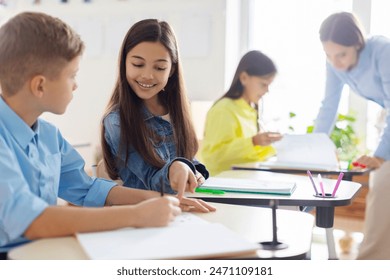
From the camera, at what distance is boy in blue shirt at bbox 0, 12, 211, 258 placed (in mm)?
894

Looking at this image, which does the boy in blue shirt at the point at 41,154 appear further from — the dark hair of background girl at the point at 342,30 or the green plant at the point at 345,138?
the green plant at the point at 345,138

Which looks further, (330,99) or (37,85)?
(330,99)

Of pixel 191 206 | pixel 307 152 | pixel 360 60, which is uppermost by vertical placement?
pixel 360 60

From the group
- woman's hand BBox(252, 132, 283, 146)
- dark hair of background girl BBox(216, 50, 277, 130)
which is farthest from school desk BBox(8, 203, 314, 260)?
dark hair of background girl BBox(216, 50, 277, 130)

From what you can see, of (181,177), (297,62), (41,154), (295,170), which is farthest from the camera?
(297,62)

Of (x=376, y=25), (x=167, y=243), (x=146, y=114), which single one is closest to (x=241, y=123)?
(x=146, y=114)

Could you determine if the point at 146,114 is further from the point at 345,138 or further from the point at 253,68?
the point at 345,138

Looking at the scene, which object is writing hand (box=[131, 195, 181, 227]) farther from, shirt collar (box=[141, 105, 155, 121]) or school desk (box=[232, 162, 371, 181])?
school desk (box=[232, 162, 371, 181])

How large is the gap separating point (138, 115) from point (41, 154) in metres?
0.52

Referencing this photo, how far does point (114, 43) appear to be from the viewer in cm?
411

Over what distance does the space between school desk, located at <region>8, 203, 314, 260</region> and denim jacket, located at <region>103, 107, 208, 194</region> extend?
317mm

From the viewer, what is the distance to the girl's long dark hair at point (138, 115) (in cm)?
154

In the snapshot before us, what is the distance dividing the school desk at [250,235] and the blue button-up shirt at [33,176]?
0.19 feet
